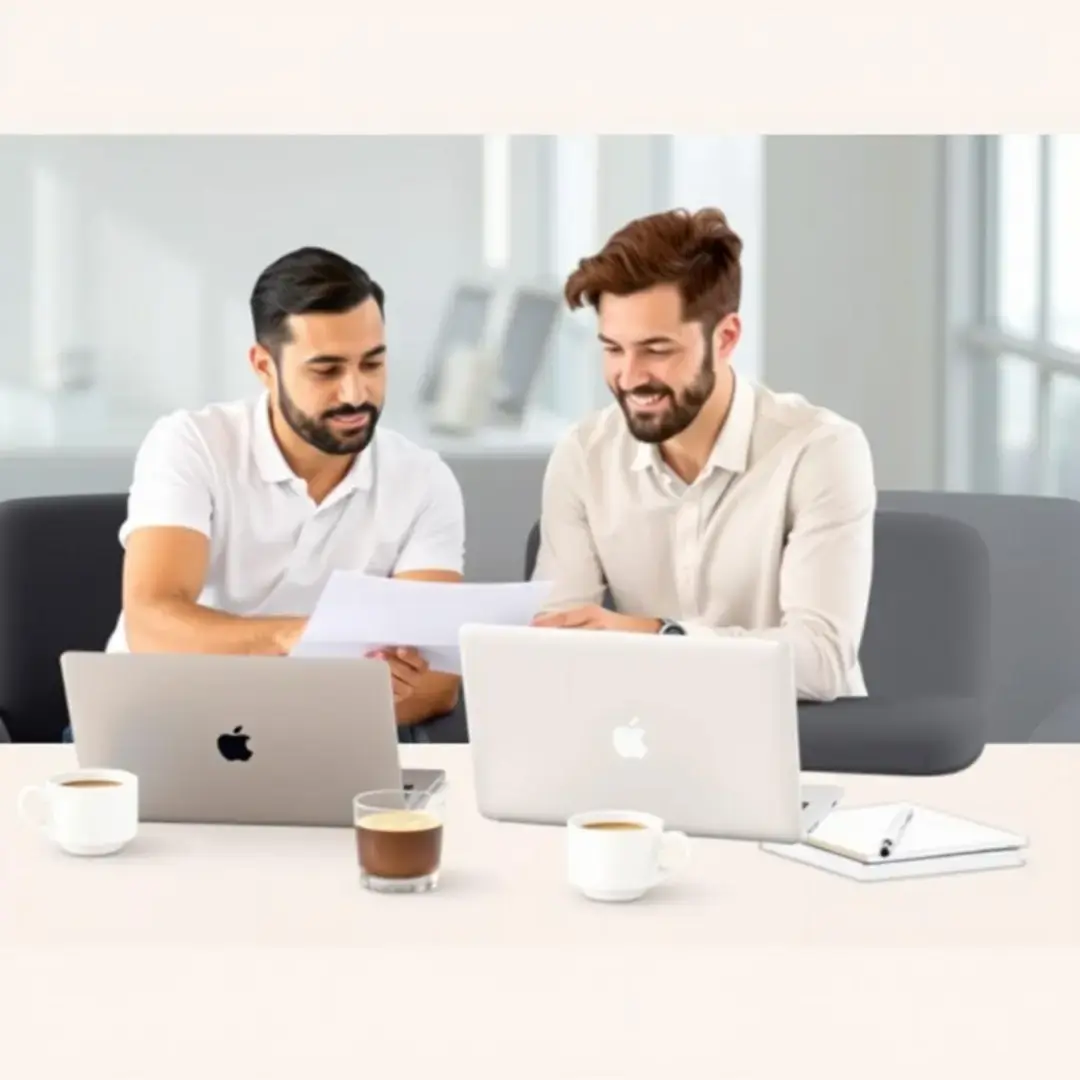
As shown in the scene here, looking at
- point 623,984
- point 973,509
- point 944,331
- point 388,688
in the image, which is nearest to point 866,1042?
point 623,984

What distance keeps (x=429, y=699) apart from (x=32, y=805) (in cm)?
97

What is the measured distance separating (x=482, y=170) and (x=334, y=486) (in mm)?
2199

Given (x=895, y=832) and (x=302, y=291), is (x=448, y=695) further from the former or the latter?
(x=895, y=832)

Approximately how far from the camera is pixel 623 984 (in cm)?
137

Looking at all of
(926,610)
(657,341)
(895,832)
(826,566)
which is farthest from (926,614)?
(895,832)

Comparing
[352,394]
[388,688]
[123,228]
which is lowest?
[388,688]

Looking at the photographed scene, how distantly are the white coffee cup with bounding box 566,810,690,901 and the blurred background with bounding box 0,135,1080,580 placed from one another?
317 cm

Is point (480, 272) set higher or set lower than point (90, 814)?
higher

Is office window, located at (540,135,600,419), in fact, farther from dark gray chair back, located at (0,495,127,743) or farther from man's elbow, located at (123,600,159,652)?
man's elbow, located at (123,600,159,652)

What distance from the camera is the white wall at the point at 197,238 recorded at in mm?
4887

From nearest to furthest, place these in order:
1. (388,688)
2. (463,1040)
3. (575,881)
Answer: (463,1040) → (575,881) → (388,688)

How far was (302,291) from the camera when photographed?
305 centimetres

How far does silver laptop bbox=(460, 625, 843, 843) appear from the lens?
5.25 ft

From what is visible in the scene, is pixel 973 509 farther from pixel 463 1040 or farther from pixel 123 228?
pixel 123 228
